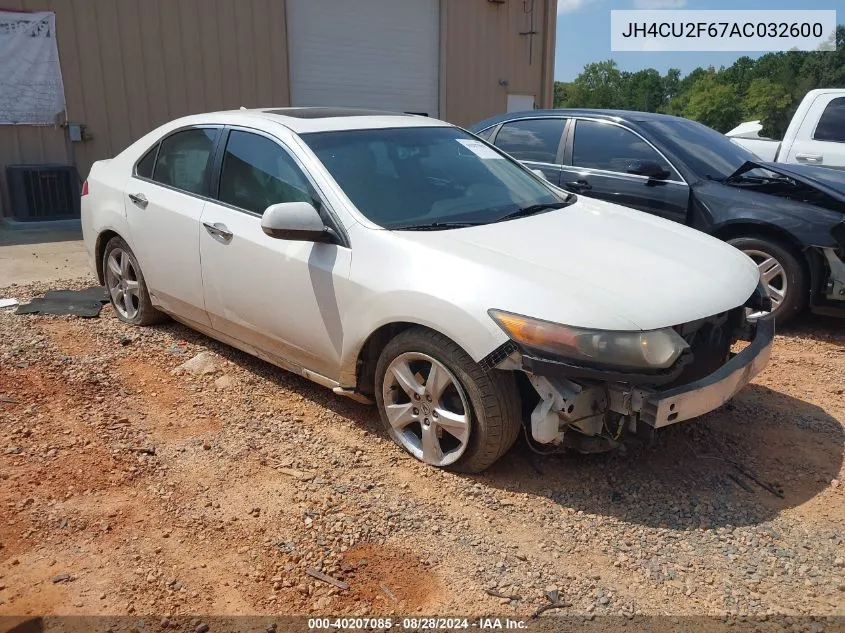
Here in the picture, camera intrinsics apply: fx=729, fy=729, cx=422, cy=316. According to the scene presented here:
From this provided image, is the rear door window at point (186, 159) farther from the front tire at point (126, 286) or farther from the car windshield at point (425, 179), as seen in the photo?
the car windshield at point (425, 179)

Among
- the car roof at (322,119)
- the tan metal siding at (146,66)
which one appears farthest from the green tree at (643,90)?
the car roof at (322,119)

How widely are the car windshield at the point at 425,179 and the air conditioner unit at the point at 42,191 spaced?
7.74 m

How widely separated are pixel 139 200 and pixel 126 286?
77 cm

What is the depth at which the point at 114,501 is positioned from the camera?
317cm

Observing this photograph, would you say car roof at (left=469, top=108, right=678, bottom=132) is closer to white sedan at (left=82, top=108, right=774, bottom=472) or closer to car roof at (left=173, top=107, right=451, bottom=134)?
white sedan at (left=82, top=108, right=774, bottom=472)

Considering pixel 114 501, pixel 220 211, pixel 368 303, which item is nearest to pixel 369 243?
pixel 368 303

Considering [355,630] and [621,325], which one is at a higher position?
[621,325]

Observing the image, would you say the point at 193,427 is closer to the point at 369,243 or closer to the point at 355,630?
the point at 369,243

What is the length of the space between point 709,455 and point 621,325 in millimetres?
1178

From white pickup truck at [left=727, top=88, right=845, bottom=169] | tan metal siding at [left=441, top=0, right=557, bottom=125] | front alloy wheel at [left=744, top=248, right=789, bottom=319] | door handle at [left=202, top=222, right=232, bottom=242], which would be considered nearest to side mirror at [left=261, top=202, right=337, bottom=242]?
door handle at [left=202, top=222, right=232, bottom=242]

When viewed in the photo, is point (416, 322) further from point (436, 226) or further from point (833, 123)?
point (833, 123)

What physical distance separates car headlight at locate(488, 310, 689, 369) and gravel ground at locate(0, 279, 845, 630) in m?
0.72

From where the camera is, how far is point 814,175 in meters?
5.79

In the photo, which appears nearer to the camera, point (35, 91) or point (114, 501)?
A: point (114, 501)
